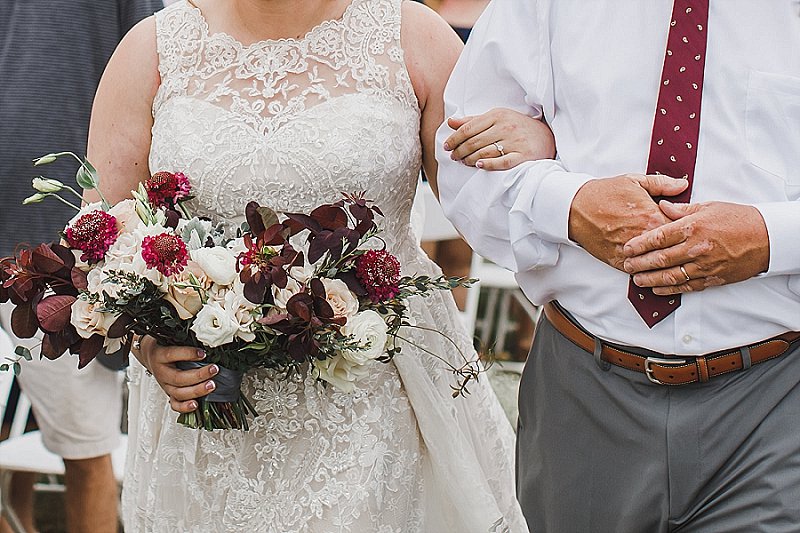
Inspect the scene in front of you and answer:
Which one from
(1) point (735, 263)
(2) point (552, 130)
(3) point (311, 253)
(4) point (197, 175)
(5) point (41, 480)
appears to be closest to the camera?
(1) point (735, 263)

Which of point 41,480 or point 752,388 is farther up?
point 752,388

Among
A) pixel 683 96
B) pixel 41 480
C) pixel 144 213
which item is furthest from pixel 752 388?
pixel 41 480

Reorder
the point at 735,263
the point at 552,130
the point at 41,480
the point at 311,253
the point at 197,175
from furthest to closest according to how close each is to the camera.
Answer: the point at 41,480, the point at 197,175, the point at 552,130, the point at 311,253, the point at 735,263

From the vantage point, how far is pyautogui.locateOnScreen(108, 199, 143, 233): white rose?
2393 millimetres

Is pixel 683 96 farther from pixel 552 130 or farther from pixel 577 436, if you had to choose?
pixel 577 436

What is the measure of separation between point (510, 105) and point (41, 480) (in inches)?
159

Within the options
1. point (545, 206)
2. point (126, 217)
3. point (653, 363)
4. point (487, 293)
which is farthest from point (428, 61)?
point (487, 293)

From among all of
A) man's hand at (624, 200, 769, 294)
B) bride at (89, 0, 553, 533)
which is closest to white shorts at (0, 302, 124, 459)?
bride at (89, 0, 553, 533)

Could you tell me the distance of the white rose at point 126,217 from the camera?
7.85ft

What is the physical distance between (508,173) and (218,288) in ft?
2.13

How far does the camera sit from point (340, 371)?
8.09 feet

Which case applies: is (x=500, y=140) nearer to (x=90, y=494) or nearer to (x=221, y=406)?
(x=221, y=406)

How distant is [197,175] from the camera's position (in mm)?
2643

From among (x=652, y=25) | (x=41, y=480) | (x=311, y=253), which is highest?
(x=652, y=25)
